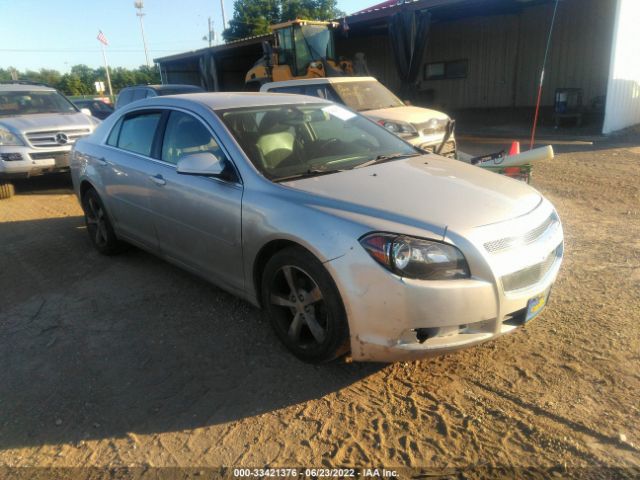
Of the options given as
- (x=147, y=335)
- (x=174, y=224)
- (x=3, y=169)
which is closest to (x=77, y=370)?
(x=147, y=335)

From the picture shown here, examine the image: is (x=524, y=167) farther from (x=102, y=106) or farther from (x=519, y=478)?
(x=102, y=106)

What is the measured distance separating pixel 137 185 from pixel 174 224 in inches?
26.3

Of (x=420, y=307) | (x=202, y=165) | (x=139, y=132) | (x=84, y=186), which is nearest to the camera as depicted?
(x=420, y=307)

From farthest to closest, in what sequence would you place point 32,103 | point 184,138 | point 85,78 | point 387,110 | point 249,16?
1. point 85,78
2. point 249,16
3. point 32,103
4. point 387,110
5. point 184,138

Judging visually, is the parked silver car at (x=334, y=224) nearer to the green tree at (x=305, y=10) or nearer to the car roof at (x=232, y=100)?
the car roof at (x=232, y=100)

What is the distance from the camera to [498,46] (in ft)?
60.7

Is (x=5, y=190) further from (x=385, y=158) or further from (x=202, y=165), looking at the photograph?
(x=385, y=158)

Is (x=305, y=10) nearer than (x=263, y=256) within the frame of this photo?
No

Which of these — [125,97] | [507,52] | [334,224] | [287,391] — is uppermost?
[507,52]

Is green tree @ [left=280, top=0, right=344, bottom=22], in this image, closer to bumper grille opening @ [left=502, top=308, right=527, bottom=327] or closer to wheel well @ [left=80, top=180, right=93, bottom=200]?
wheel well @ [left=80, top=180, right=93, bottom=200]

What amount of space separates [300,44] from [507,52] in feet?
27.1

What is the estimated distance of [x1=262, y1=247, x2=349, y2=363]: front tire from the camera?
2790mm

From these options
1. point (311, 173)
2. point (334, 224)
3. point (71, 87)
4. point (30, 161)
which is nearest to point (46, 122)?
point (30, 161)

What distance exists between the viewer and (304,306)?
302 cm
